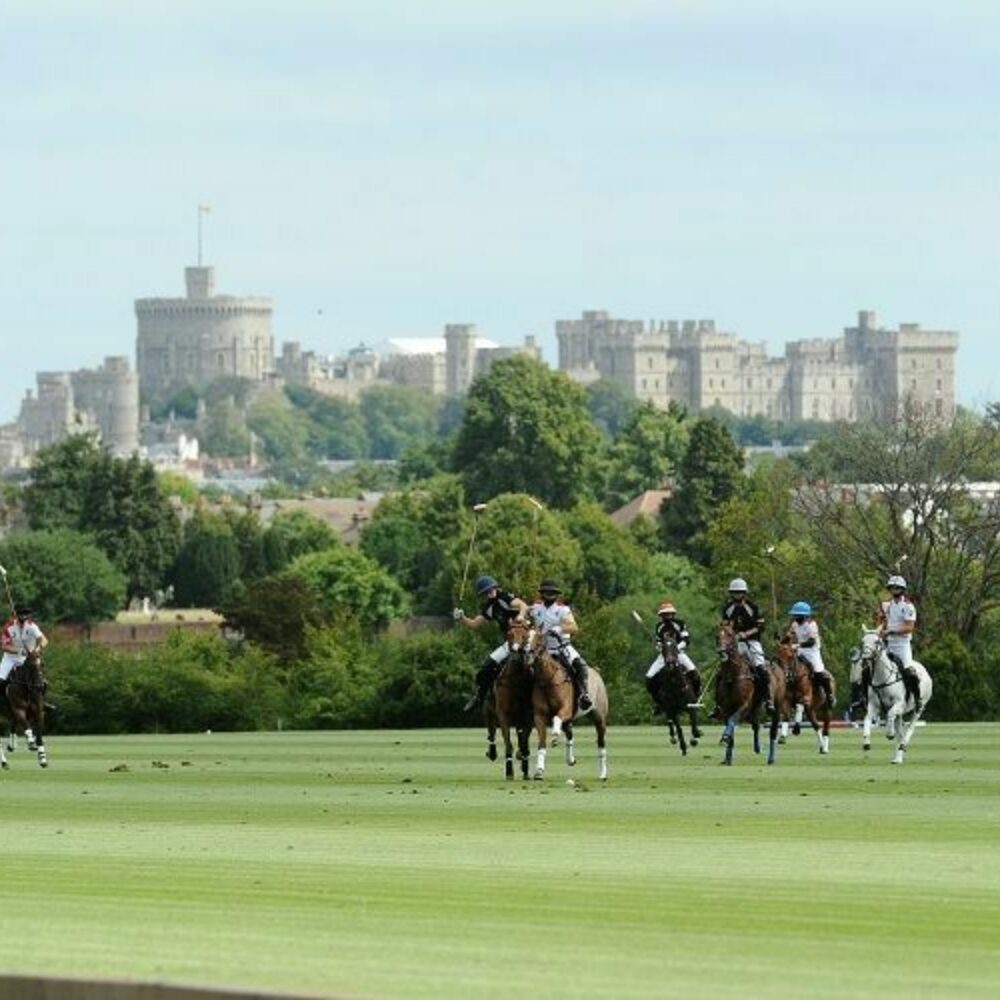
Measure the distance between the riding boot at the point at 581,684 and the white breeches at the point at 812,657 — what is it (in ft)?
26.3

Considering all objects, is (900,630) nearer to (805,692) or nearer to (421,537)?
(805,692)

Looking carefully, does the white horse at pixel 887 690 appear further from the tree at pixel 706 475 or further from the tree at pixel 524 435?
the tree at pixel 524 435

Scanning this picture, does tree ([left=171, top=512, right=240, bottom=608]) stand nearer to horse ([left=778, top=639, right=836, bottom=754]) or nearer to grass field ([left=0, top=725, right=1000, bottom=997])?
horse ([left=778, top=639, right=836, bottom=754])

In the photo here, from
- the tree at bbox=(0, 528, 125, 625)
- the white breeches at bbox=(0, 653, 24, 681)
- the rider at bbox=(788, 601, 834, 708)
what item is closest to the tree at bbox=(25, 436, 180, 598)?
the tree at bbox=(0, 528, 125, 625)

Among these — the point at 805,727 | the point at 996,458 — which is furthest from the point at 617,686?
the point at 996,458

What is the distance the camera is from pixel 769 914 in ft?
69.1

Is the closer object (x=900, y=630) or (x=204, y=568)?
(x=900, y=630)

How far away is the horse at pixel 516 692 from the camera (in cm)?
3662

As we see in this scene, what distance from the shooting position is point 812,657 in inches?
1820

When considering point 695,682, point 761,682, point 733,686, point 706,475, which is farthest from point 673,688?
point 706,475

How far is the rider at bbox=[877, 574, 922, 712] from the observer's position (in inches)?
1668

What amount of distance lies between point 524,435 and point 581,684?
139290 mm

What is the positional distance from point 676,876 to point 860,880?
1.15 meters

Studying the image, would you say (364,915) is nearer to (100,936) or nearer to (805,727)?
(100,936)
